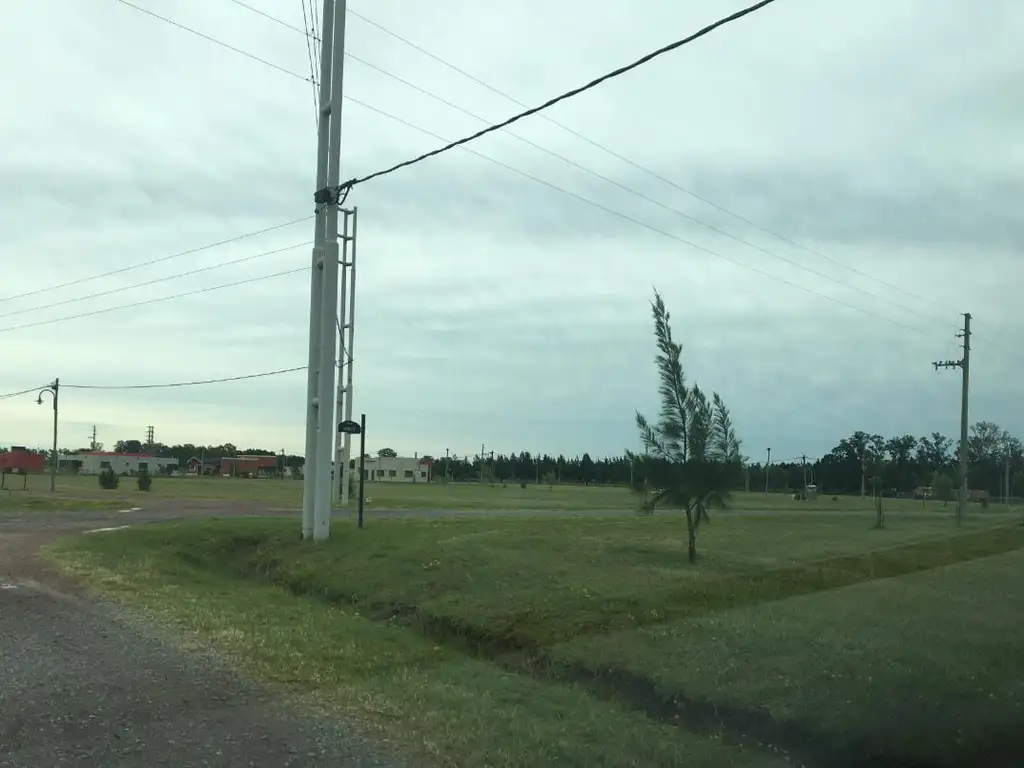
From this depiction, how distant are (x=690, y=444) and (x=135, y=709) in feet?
35.5

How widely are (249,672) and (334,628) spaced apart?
2.59m

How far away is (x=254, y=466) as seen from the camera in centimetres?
14050

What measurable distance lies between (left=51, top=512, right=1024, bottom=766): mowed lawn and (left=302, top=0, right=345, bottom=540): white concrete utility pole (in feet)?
7.15

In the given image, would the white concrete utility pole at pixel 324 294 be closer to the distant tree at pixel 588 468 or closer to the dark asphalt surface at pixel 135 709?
the dark asphalt surface at pixel 135 709

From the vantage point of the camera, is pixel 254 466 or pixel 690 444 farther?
pixel 254 466

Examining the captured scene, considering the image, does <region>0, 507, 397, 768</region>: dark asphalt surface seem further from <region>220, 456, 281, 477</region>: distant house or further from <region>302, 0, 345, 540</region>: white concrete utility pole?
<region>220, 456, 281, 477</region>: distant house

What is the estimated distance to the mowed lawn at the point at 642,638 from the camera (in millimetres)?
7543

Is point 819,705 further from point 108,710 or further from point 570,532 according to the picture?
point 570,532

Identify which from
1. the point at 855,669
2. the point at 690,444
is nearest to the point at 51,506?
the point at 690,444

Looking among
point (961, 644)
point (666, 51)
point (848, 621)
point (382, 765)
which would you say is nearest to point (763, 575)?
point (848, 621)

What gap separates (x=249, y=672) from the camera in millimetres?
9531

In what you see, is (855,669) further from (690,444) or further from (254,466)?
(254,466)

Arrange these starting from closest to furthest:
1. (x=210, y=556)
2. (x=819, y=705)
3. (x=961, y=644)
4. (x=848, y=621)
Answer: (x=819, y=705) < (x=961, y=644) < (x=848, y=621) < (x=210, y=556)

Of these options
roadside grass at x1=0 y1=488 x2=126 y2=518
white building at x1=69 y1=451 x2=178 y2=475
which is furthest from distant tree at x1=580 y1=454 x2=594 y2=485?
white building at x1=69 y1=451 x2=178 y2=475
